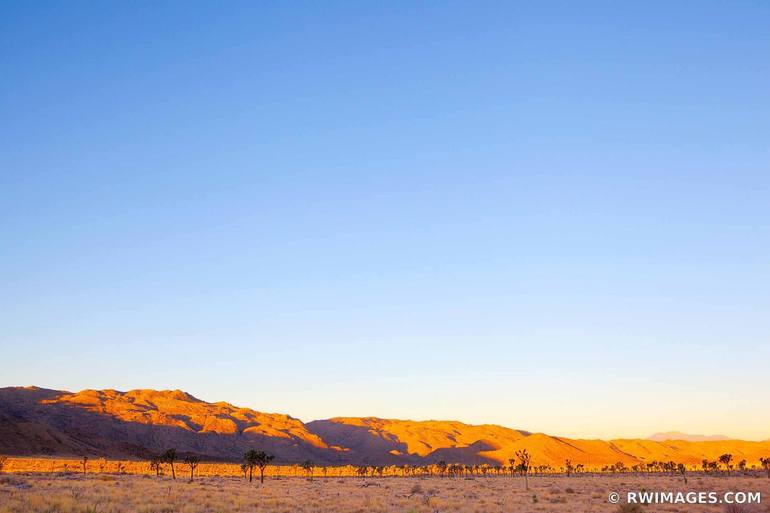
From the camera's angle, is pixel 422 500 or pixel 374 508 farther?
pixel 422 500

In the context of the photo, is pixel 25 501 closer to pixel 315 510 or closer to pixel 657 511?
pixel 315 510

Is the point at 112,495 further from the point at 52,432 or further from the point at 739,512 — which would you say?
the point at 52,432

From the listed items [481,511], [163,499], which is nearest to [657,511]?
[481,511]

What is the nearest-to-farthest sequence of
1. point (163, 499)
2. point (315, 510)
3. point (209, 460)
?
1. point (315, 510)
2. point (163, 499)
3. point (209, 460)

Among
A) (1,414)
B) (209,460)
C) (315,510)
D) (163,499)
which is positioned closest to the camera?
(315,510)

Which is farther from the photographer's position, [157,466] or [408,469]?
[408,469]

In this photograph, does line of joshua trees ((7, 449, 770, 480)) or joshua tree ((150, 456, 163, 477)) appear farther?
joshua tree ((150, 456, 163, 477))

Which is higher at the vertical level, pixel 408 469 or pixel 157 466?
pixel 157 466

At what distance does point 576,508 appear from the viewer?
4216cm

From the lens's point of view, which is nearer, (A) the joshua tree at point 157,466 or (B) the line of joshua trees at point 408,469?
(B) the line of joshua trees at point 408,469

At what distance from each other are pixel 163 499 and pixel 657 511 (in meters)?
31.6

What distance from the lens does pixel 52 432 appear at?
154000 millimetres

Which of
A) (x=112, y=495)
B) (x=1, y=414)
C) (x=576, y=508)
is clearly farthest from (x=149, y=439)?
(x=576, y=508)

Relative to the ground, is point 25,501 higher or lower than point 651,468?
higher
